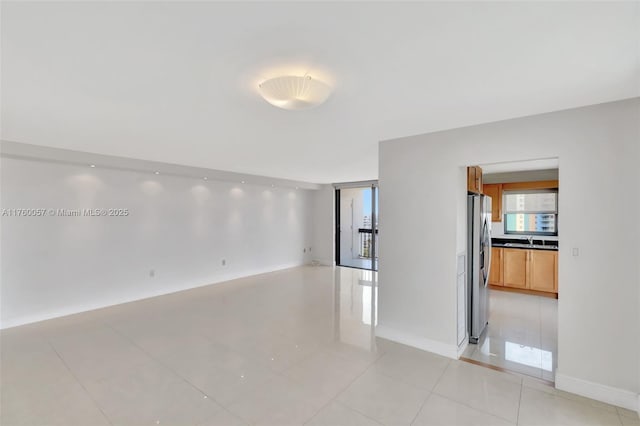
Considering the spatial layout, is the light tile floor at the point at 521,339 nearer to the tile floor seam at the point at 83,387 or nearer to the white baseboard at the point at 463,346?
the white baseboard at the point at 463,346

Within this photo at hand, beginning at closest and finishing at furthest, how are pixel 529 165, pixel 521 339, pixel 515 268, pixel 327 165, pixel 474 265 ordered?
pixel 474 265 < pixel 521 339 < pixel 529 165 < pixel 327 165 < pixel 515 268

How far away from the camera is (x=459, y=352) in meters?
2.99

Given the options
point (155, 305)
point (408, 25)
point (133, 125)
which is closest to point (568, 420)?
point (408, 25)

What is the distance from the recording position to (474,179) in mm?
3484

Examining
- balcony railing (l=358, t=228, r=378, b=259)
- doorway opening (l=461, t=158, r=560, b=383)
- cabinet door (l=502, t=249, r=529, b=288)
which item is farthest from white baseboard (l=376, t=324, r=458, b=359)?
balcony railing (l=358, t=228, r=378, b=259)

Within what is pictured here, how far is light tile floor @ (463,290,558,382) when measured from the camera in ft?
9.37

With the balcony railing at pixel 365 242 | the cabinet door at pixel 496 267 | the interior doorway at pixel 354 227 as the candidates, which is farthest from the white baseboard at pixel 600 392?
the balcony railing at pixel 365 242

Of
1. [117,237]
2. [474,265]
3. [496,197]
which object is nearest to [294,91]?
[474,265]

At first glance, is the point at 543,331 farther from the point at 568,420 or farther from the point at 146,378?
the point at 146,378

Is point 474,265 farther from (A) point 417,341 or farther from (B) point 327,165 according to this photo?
(B) point 327,165

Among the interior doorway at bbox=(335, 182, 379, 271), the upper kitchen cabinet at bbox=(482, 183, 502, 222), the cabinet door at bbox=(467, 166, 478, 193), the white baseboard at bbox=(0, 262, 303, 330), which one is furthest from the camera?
the interior doorway at bbox=(335, 182, 379, 271)

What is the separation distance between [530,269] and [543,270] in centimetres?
19

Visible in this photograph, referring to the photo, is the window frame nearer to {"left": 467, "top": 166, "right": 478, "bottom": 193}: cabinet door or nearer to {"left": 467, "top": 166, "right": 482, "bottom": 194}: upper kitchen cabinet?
{"left": 467, "top": 166, "right": 482, "bottom": 194}: upper kitchen cabinet

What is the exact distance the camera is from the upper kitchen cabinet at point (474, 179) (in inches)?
130
